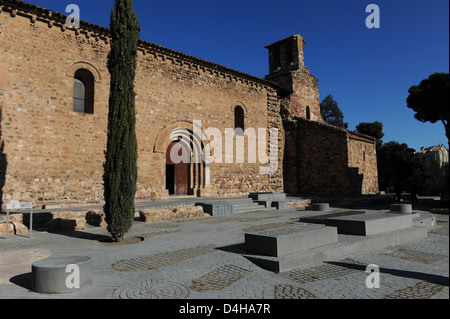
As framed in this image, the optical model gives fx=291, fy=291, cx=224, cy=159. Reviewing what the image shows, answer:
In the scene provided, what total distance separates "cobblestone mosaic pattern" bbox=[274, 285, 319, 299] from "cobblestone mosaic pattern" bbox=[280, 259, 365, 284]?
328 millimetres

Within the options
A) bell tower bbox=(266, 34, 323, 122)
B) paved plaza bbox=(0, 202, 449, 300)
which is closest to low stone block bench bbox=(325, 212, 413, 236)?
paved plaza bbox=(0, 202, 449, 300)

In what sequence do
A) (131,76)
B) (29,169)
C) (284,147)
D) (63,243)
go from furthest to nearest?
(284,147)
(29,169)
(131,76)
(63,243)

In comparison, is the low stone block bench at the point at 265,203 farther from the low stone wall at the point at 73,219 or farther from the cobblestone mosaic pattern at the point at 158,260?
the cobblestone mosaic pattern at the point at 158,260

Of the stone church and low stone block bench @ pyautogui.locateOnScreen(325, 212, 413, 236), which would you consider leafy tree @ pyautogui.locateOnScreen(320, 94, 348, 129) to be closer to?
the stone church

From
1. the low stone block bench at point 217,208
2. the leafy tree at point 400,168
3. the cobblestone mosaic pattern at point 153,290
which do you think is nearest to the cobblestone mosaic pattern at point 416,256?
the cobblestone mosaic pattern at point 153,290

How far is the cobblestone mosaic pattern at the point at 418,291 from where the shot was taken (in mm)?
3426

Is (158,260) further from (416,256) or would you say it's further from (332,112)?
(332,112)

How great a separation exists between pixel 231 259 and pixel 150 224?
5.14 metres

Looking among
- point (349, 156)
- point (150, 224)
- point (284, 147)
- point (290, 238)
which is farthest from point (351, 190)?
point (290, 238)

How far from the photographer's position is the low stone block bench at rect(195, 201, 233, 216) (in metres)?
11.7

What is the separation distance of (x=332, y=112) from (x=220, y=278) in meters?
41.3

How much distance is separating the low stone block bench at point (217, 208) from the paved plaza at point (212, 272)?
14.7 ft

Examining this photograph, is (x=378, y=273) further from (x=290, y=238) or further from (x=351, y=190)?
(x=351, y=190)
